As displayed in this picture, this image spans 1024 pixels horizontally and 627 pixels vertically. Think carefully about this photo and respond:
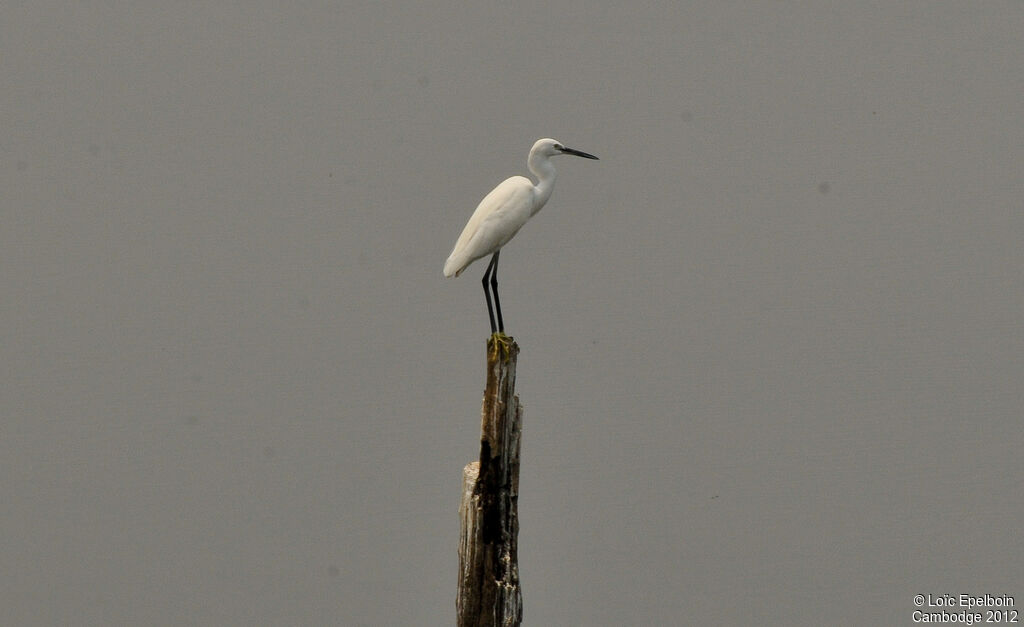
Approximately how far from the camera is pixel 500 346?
441cm

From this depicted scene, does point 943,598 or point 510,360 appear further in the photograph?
point 943,598

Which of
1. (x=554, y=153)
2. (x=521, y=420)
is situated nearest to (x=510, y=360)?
(x=521, y=420)

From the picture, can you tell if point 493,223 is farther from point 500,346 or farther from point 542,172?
point 500,346

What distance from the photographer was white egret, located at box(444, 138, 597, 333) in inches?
176

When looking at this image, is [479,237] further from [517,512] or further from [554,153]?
[517,512]

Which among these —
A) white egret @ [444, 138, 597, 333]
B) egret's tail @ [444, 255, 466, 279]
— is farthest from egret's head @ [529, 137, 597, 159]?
egret's tail @ [444, 255, 466, 279]

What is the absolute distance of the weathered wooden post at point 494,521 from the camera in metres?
4.36

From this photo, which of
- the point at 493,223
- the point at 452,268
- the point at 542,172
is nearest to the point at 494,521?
the point at 452,268

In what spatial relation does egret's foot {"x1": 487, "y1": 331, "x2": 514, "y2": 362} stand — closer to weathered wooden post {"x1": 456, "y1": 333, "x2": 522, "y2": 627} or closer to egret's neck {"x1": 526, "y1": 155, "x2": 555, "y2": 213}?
weathered wooden post {"x1": 456, "y1": 333, "x2": 522, "y2": 627}

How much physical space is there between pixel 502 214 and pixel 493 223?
54mm

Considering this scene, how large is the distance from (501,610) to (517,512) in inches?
15.8

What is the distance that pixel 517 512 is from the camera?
4.46 metres

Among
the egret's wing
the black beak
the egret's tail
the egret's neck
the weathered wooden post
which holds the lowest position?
the weathered wooden post

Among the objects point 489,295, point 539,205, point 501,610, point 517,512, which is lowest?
point 501,610
